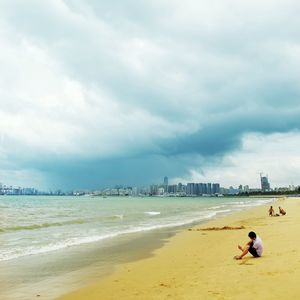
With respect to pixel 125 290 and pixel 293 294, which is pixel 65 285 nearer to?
pixel 125 290

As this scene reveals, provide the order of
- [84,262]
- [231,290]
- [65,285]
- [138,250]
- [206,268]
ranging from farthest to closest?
[138,250] → [84,262] → [206,268] → [65,285] → [231,290]

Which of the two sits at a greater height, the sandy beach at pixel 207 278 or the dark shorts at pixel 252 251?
the dark shorts at pixel 252 251

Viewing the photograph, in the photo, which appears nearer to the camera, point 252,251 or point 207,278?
point 207,278

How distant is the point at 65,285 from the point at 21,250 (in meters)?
8.68

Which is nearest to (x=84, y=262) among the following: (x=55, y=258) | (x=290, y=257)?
(x=55, y=258)

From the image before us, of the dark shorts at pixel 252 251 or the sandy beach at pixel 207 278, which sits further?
the dark shorts at pixel 252 251

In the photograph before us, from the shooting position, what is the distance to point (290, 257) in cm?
1250

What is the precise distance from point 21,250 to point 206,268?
10.3 m

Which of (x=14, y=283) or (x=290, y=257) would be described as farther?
(x=290, y=257)

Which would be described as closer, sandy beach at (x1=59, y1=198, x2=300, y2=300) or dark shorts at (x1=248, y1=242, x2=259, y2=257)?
sandy beach at (x1=59, y1=198, x2=300, y2=300)

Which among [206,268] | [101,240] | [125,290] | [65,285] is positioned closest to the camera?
[125,290]

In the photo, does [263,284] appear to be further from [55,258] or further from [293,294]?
[55,258]

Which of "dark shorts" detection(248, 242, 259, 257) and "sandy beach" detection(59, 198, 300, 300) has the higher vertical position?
"dark shorts" detection(248, 242, 259, 257)

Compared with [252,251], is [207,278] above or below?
below
